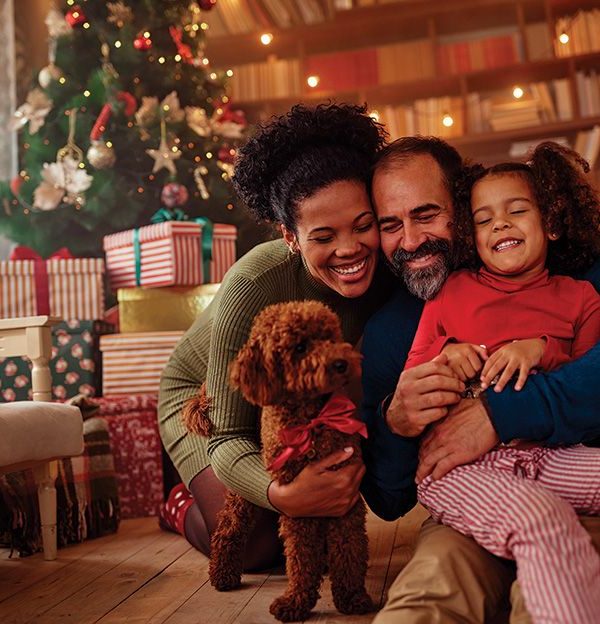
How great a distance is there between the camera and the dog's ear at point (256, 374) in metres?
1.38

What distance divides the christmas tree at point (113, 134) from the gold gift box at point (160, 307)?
583 mm

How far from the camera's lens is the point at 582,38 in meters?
4.54

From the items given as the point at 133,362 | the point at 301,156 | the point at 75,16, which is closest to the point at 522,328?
the point at 301,156

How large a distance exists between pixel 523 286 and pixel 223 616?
91 cm

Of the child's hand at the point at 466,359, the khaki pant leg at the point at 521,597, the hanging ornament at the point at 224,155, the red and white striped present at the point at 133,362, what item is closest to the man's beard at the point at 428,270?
the child's hand at the point at 466,359

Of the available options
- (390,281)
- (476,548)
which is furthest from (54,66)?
(476,548)

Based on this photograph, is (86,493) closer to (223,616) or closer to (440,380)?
(223,616)

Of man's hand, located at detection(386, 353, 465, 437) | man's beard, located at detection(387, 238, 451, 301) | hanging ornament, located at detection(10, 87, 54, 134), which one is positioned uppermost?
hanging ornament, located at detection(10, 87, 54, 134)

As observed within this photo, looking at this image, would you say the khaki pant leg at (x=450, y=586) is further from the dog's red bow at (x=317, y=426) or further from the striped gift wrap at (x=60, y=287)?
the striped gift wrap at (x=60, y=287)

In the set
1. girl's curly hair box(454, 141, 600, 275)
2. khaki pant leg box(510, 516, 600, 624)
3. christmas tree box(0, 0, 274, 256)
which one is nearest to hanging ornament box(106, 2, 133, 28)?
christmas tree box(0, 0, 274, 256)

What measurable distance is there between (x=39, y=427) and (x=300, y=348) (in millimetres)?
1078

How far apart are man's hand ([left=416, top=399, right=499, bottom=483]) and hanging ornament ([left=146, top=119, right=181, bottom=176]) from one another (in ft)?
8.30

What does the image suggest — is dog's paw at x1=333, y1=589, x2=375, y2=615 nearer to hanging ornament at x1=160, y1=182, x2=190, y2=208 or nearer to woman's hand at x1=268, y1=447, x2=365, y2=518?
woman's hand at x1=268, y1=447, x2=365, y2=518

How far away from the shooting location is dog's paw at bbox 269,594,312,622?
1.49 metres
